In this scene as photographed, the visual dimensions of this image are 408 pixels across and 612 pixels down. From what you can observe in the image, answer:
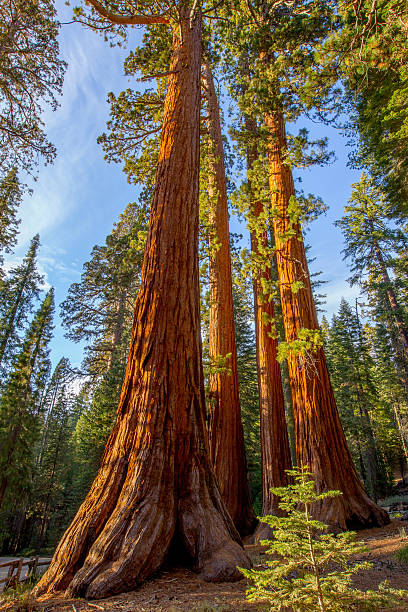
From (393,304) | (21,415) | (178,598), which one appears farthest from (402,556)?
(21,415)

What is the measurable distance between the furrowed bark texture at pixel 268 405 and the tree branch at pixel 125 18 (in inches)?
123

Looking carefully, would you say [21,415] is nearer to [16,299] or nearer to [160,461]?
[16,299]

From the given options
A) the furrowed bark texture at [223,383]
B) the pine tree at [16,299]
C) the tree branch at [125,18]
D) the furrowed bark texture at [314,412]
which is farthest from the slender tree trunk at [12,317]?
the furrowed bark texture at [314,412]

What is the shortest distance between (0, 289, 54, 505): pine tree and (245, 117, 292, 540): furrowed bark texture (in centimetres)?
1856

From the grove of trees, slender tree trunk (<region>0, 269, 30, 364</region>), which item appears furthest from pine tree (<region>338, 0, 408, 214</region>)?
slender tree trunk (<region>0, 269, 30, 364</region>)

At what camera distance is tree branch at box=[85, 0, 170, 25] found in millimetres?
5375

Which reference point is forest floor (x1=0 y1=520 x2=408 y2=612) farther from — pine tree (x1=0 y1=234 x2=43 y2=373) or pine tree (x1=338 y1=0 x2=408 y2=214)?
pine tree (x1=0 y1=234 x2=43 y2=373)

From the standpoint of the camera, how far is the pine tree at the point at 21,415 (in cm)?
1914

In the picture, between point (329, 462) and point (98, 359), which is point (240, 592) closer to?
point (329, 462)

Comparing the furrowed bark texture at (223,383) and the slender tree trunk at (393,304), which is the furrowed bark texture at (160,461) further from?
the slender tree trunk at (393,304)

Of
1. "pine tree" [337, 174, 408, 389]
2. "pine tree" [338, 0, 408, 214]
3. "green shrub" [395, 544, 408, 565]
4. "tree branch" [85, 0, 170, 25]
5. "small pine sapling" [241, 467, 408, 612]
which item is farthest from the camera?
"pine tree" [337, 174, 408, 389]

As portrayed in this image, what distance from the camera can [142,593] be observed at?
224cm

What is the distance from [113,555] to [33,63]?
514 inches

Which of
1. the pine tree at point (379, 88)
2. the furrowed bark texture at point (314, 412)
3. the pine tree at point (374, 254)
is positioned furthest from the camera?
the pine tree at point (374, 254)
